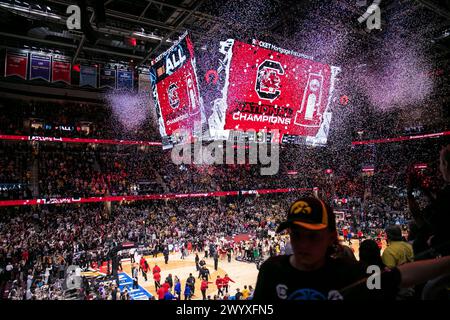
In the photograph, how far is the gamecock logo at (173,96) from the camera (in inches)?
632

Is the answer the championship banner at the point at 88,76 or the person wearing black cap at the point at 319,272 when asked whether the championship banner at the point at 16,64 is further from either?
the person wearing black cap at the point at 319,272

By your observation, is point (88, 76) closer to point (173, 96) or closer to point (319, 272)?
point (173, 96)

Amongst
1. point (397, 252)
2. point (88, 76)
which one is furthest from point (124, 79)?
point (397, 252)

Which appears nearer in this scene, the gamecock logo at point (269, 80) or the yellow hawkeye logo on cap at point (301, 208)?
the yellow hawkeye logo on cap at point (301, 208)

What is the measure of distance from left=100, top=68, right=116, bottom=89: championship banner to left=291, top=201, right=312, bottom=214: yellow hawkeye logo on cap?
25159 mm

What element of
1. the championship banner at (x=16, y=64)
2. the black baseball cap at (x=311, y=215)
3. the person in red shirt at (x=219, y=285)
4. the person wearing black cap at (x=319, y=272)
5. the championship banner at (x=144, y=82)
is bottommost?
the person in red shirt at (x=219, y=285)

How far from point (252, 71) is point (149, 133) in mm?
19910

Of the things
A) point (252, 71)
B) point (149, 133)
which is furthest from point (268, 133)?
point (149, 133)

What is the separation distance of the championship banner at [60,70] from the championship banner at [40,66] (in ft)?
1.28

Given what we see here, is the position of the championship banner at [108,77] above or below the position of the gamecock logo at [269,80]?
above

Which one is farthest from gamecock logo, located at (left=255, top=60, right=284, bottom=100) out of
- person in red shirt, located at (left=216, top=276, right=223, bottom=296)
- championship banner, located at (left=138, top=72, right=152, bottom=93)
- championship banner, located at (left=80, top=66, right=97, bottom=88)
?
championship banner, located at (left=138, top=72, right=152, bottom=93)

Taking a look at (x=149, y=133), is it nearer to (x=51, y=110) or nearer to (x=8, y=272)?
(x=51, y=110)

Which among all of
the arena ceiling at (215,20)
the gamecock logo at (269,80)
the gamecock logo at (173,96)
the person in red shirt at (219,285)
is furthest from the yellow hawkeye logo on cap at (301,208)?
the arena ceiling at (215,20)

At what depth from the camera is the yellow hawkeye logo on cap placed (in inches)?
67.7
